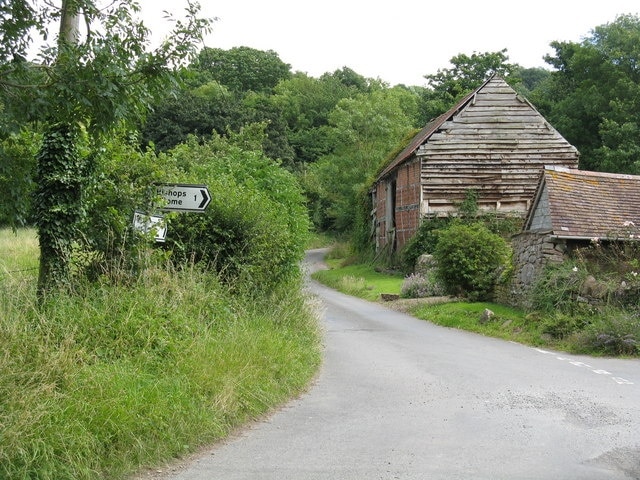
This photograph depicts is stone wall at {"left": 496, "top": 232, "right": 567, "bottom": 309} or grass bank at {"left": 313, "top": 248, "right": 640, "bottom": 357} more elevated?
stone wall at {"left": 496, "top": 232, "right": 567, "bottom": 309}

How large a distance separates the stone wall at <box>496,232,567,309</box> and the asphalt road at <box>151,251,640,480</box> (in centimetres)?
506

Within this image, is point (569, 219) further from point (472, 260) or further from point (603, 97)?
point (603, 97)

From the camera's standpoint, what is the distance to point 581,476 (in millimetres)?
6004

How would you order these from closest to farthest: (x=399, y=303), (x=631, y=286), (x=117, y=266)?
(x=117, y=266) < (x=631, y=286) < (x=399, y=303)

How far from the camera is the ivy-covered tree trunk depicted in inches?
335

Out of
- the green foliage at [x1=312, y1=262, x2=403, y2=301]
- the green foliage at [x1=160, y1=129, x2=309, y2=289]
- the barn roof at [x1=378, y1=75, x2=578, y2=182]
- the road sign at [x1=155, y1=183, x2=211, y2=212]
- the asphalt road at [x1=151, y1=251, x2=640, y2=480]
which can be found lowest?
the green foliage at [x1=312, y1=262, x2=403, y2=301]

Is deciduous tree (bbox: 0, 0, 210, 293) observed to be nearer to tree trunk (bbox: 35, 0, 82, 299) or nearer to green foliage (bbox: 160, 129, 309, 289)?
tree trunk (bbox: 35, 0, 82, 299)

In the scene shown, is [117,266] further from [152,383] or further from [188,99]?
[188,99]

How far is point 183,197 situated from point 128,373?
3.82 m

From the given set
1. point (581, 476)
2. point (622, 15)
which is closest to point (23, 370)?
point (581, 476)

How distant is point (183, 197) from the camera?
33.1 ft

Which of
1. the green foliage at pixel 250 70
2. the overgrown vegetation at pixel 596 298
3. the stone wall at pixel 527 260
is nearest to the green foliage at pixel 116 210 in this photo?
the overgrown vegetation at pixel 596 298

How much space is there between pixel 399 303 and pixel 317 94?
57972 mm

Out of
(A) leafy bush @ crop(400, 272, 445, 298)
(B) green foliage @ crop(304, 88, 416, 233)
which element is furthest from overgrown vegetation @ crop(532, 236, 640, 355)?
(B) green foliage @ crop(304, 88, 416, 233)
